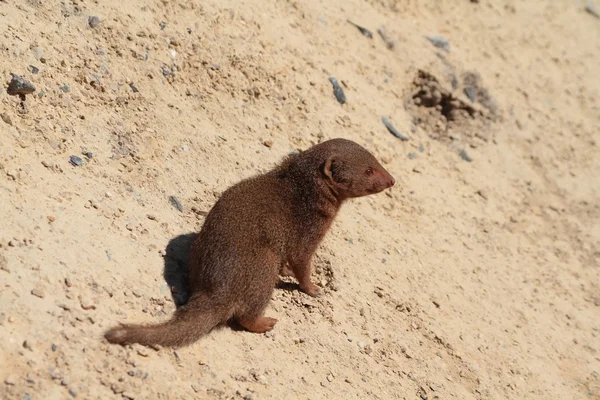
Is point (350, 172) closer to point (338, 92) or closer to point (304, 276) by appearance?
point (304, 276)

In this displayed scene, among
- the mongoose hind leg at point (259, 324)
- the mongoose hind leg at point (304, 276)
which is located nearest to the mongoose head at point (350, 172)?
the mongoose hind leg at point (304, 276)

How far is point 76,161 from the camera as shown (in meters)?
4.29

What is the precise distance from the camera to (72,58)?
15.4 ft

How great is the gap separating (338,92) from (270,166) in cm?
128

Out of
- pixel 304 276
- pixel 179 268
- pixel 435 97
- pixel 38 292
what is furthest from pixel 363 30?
pixel 38 292

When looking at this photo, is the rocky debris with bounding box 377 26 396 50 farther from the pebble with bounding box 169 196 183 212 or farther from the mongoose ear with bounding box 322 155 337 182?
the pebble with bounding box 169 196 183 212

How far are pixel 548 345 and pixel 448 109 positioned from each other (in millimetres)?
2745

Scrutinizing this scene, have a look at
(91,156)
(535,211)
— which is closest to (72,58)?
(91,156)

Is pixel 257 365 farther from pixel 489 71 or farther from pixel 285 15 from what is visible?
pixel 489 71

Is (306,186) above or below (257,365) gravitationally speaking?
above

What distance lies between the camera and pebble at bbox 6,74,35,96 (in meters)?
4.26

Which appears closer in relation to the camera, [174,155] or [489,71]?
[174,155]

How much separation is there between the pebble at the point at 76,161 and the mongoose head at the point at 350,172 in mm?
1614

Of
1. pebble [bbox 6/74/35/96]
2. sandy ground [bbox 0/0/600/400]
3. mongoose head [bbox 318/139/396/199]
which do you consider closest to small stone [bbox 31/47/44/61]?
sandy ground [bbox 0/0/600/400]
